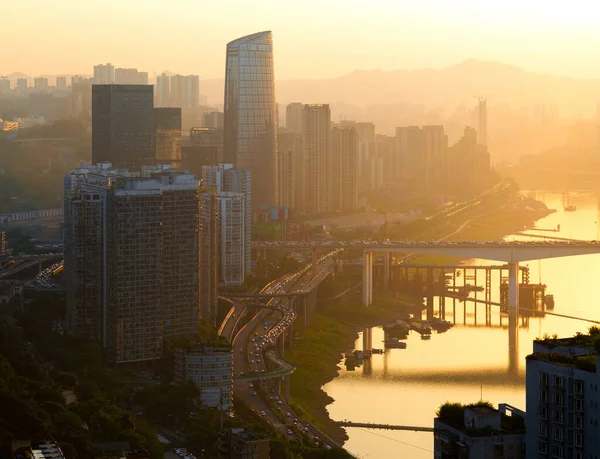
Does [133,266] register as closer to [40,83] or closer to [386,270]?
[386,270]

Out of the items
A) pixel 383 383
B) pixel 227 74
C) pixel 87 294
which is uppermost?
pixel 227 74

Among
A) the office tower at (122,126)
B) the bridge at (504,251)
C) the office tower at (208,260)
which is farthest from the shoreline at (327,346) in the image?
the office tower at (122,126)

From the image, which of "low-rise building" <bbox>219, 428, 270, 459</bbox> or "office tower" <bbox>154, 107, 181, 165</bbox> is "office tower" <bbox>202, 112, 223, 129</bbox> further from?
"low-rise building" <bbox>219, 428, 270, 459</bbox>

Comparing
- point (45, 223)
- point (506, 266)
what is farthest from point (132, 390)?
point (45, 223)

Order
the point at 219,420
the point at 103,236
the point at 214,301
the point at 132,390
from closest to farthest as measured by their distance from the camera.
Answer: the point at 219,420 → the point at 132,390 → the point at 103,236 → the point at 214,301

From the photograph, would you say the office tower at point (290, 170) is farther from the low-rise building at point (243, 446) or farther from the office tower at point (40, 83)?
the low-rise building at point (243, 446)

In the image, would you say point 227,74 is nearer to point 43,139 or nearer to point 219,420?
point 43,139

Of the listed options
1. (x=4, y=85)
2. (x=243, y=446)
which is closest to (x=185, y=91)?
(x=4, y=85)
